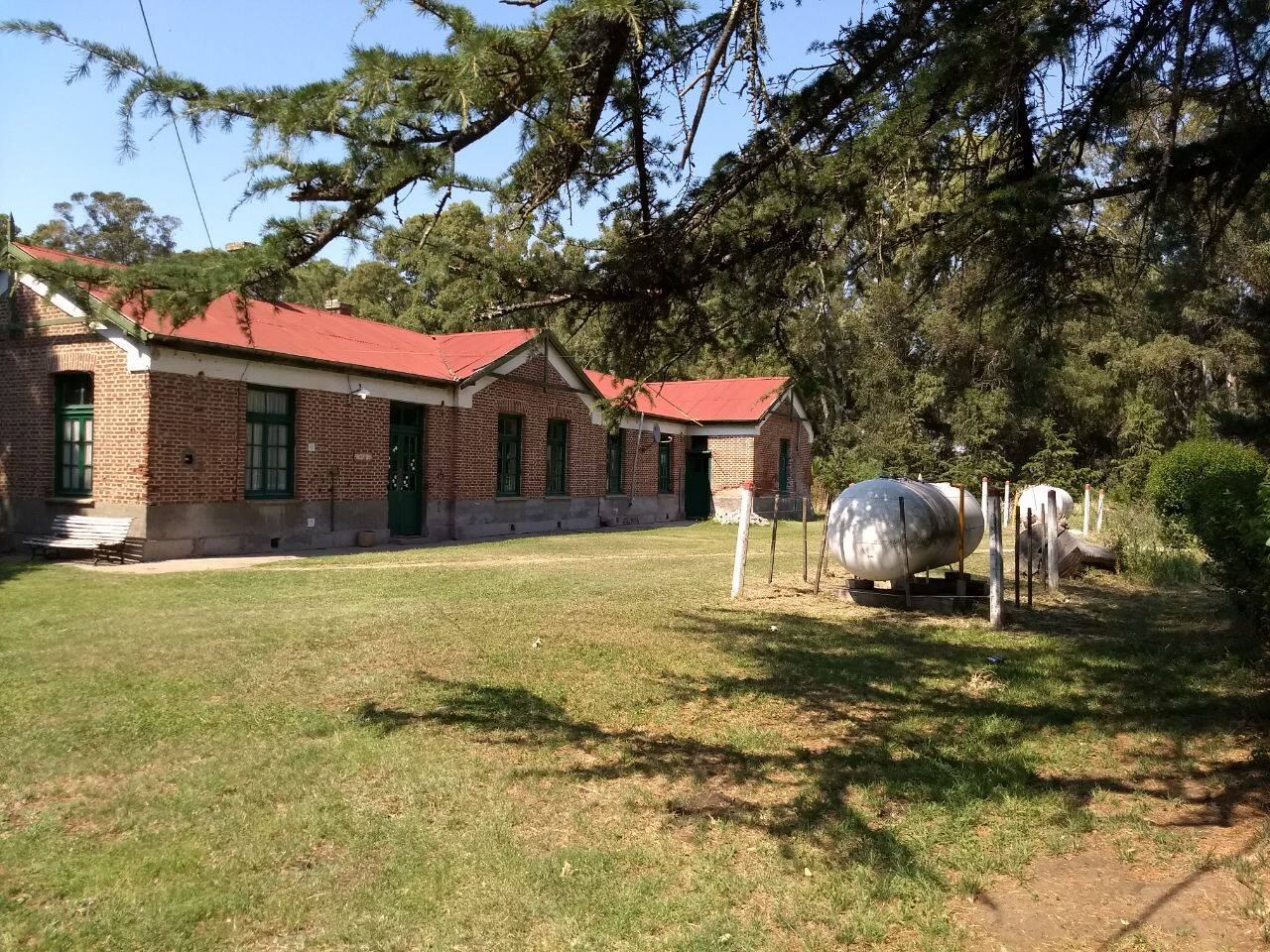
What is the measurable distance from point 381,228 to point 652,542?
1658 centimetres

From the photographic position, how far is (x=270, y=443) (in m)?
16.0

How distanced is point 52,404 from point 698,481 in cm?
2061

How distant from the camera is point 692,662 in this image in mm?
7984

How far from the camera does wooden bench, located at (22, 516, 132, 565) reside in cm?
1384

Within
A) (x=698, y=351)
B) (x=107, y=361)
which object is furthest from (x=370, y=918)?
(x=107, y=361)

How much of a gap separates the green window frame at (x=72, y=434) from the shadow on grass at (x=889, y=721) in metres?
10.9

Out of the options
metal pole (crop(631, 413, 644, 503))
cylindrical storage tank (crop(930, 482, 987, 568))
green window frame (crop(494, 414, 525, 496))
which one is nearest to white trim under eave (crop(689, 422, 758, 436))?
metal pole (crop(631, 413, 644, 503))

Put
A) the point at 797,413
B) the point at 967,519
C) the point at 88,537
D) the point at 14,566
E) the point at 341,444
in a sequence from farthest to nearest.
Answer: the point at 797,413
the point at 341,444
the point at 88,537
the point at 14,566
the point at 967,519

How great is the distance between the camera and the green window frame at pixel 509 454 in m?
21.9

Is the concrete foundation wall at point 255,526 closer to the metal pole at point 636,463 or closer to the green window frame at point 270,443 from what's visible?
the green window frame at point 270,443

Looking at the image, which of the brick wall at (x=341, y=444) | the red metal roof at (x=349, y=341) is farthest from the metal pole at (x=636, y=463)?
the brick wall at (x=341, y=444)

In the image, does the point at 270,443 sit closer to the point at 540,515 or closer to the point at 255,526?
the point at 255,526

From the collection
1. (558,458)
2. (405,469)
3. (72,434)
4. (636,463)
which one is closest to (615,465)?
(636,463)

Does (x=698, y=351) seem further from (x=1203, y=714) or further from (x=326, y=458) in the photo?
(x=326, y=458)
